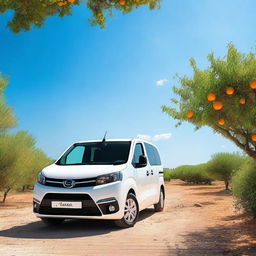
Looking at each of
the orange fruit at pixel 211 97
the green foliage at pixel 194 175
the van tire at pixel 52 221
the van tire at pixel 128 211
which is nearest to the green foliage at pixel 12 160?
the van tire at pixel 52 221

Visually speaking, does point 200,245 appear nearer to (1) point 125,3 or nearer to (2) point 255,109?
(2) point 255,109

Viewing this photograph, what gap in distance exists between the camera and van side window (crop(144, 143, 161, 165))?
10727 mm

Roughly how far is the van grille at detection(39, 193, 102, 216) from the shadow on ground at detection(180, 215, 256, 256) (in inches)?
77.8

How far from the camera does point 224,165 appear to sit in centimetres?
2498

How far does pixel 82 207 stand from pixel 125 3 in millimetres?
4230

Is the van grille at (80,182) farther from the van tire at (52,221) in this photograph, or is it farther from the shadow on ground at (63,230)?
the van tire at (52,221)

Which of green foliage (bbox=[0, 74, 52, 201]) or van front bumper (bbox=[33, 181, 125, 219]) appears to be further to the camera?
green foliage (bbox=[0, 74, 52, 201])

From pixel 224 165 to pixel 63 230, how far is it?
59.9 ft

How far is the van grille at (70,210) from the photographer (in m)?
7.95

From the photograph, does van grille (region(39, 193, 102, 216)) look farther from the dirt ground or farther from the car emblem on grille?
the dirt ground

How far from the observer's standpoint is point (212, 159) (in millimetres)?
25812

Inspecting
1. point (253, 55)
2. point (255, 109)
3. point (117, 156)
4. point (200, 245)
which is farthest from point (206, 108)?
point (117, 156)

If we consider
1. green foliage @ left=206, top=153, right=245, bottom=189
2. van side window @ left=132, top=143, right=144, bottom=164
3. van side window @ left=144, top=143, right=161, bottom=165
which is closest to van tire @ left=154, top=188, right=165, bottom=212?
van side window @ left=144, top=143, right=161, bottom=165

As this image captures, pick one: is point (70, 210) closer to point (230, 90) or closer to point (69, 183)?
point (69, 183)
